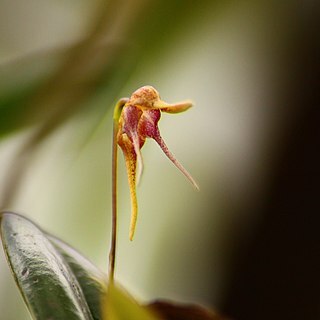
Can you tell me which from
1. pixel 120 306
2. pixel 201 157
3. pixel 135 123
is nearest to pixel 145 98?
pixel 135 123

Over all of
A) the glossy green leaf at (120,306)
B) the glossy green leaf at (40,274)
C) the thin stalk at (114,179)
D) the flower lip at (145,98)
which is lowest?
the glossy green leaf at (40,274)

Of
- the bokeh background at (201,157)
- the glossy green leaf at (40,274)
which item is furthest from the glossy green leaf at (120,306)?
the bokeh background at (201,157)

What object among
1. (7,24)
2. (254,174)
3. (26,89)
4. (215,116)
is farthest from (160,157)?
(26,89)

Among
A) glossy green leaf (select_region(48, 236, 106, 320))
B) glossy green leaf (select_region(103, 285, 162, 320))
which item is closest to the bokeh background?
glossy green leaf (select_region(48, 236, 106, 320))

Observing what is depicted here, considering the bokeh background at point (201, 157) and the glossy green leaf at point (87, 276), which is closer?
the glossy green leaf at point (87, 276)

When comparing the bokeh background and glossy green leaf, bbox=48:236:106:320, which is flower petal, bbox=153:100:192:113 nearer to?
glossy green leaf, bbox=48:236:106:320

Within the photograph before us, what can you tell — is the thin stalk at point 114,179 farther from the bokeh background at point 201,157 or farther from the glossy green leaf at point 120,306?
the bokeh background at point 201,157

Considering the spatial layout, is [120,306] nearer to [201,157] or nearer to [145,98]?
[145,98]
